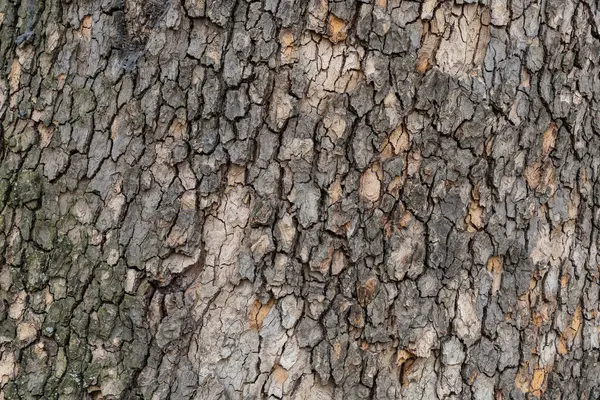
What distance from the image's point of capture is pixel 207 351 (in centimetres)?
187

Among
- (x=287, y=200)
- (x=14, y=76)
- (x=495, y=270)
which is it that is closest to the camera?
(x=287, y=200)

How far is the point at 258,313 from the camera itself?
6.10 ft

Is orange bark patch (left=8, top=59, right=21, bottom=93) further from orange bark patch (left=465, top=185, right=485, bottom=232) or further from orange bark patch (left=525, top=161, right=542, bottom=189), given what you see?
orange bark patch (left=525, top=161, right=542, bottom=189)

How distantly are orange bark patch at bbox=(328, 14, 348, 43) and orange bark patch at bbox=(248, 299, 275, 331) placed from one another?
27.7 inches

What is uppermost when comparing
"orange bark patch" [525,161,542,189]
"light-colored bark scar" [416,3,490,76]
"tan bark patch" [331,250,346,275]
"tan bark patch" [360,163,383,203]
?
"light-colored bark scar" [416,3,490,76]

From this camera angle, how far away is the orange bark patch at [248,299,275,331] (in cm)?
186

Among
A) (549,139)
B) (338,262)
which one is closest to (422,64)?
(549,139)

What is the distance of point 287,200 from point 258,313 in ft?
1.01

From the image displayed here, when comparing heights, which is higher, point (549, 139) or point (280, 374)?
point (549, 139)

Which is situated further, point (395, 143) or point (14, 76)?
point (14, 76)

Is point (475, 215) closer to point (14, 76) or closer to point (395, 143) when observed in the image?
point (395, 143)

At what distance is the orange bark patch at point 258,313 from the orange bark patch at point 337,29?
0.70 m

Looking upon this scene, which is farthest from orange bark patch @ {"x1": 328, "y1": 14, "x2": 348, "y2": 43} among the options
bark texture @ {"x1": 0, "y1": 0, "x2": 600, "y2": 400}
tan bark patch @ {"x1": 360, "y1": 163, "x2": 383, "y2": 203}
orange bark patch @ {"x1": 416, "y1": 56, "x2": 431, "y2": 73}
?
tan bark patch @ {"x1": 360, "y1": 163, "x2": 383, "y2": 203}

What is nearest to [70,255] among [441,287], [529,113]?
[441,287]
